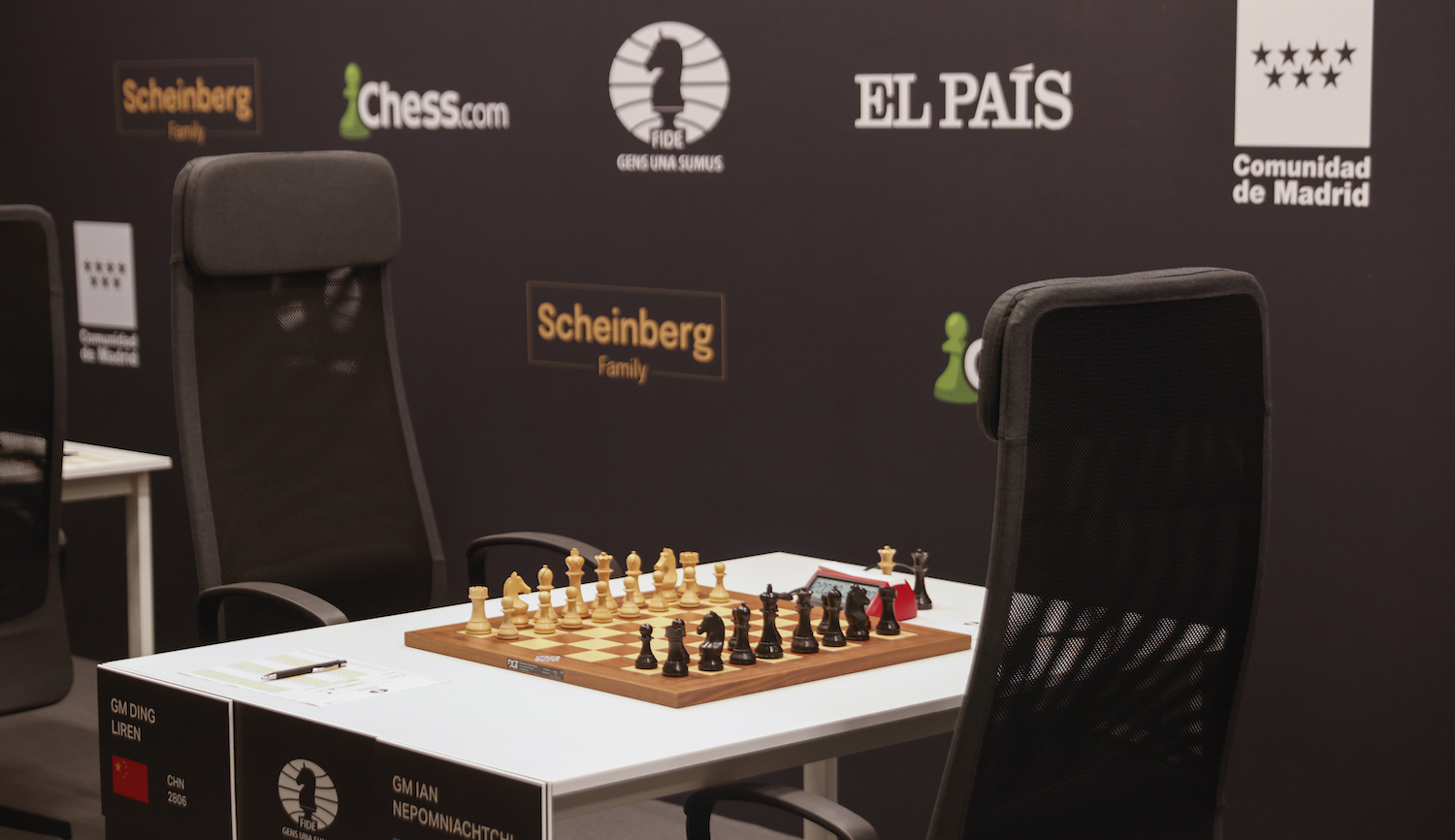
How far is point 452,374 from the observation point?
4469 mm

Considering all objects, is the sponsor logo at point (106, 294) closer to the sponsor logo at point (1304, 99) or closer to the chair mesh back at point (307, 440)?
the chair mesh back at point (307, 440)

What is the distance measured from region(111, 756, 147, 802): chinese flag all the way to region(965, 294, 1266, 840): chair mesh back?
1.09 meters

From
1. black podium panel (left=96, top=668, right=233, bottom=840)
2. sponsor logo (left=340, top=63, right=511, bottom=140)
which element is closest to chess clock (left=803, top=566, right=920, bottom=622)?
black podium panel (left=96, top=668, right=233, bottom=840)

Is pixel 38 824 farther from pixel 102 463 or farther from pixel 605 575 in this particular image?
pixel 605 575

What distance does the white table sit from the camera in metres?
1.86

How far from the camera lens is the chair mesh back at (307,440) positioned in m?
2.99

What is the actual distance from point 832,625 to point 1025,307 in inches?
30.9

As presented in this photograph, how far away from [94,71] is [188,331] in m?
2.59

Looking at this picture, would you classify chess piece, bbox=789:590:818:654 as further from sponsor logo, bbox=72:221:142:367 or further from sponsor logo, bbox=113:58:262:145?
sponsor logo, bbox=72:221:142:367

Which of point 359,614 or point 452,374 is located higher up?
point 452,374

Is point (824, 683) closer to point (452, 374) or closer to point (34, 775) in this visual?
point (452, 374)

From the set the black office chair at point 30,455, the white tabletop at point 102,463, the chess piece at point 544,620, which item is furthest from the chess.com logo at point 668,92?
the chess piece at point 544,620

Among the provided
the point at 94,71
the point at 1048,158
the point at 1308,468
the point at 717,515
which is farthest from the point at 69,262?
the point at 1308,468

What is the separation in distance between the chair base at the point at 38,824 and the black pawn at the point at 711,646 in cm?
204
